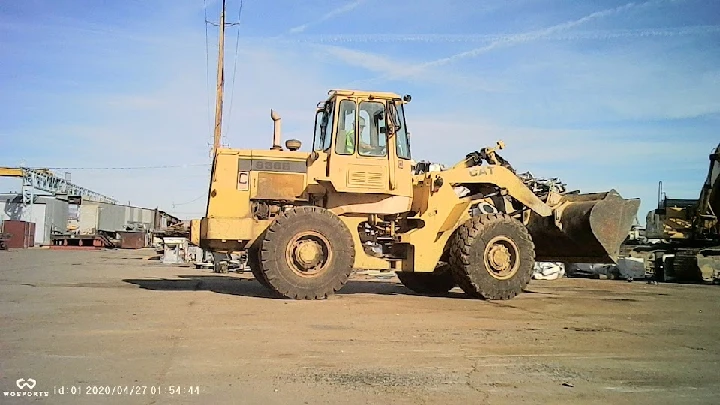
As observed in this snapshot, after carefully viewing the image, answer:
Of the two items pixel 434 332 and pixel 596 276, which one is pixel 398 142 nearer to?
pixel 434 332

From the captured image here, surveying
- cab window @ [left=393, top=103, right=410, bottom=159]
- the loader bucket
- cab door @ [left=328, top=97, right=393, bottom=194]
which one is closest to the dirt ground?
the loader bucket

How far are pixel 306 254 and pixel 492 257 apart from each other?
3288 mm

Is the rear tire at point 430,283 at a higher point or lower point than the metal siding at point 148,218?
lower

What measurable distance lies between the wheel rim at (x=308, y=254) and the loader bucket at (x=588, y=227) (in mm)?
4418

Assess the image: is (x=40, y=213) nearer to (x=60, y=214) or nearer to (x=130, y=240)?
(x=60, y=214)

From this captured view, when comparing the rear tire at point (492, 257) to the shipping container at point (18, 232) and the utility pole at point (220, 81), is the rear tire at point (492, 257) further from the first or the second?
the shipping container at point (18, 232)

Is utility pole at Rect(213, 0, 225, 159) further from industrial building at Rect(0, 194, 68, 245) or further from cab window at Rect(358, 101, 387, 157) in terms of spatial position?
industrial building at Rect(0, 194, 68, 245)

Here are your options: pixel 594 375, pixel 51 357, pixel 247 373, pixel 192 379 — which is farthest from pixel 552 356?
pixel 51 357

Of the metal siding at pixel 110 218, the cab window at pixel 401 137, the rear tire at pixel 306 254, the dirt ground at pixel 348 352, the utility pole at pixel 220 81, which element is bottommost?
the dirt ground at pixel 348 352

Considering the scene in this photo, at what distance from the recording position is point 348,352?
5969mm

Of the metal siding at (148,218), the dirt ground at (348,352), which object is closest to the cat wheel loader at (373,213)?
the dirt ground at (348,352)

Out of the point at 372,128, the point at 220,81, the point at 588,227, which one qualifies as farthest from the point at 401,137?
the point at 220,81

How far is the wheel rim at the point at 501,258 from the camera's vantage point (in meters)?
11.1

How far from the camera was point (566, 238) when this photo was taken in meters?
12.0
